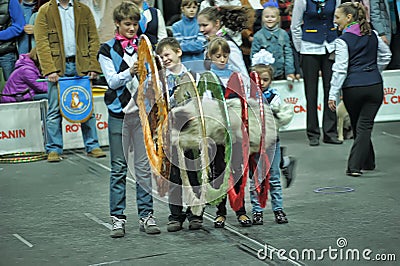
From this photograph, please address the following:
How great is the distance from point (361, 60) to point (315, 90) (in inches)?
87.2

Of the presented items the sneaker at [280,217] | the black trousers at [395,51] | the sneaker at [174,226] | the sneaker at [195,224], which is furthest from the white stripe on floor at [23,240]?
the black trousers at [395,51]

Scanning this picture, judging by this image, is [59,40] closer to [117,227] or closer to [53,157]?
[53,157]

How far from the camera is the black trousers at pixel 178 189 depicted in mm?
7250

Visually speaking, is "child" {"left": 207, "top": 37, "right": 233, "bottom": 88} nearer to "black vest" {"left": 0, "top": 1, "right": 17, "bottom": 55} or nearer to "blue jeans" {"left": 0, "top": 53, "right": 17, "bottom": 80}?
"black vest" {"left": 0, "top": 1, "right": 17, "bottom": 55}

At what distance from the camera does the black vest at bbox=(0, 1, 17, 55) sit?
1191 centimetres

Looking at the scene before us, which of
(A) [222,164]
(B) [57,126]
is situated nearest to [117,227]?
(A) [222,164]

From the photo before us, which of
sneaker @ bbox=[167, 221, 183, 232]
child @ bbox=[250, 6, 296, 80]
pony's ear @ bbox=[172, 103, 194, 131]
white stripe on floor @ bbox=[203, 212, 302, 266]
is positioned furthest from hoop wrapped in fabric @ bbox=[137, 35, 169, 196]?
child @ bbox=[250, 6, 296, 80]

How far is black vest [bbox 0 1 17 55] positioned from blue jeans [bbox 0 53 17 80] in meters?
0.07

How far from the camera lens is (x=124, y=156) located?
24.2 feet

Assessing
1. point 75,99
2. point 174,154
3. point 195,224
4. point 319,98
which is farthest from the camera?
point 319,98

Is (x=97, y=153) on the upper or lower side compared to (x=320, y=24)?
lower

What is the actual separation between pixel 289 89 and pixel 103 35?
9.11ft

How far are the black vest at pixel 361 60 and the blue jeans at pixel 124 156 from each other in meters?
3.10

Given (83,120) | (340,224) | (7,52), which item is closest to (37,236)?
(340,224)
